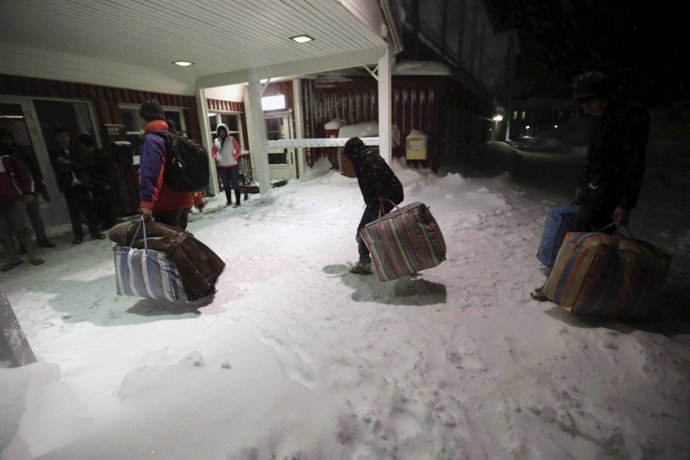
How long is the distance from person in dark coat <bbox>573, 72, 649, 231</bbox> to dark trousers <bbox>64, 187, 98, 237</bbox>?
25.3 ft

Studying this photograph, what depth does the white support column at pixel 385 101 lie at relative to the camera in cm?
762

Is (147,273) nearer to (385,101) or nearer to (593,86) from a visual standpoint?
(593,86)

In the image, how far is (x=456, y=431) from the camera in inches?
71.8

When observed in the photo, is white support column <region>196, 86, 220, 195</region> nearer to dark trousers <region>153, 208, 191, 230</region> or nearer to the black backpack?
dark trousers <region>153, 208, 191, 230</region>

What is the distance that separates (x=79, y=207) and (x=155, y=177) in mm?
4335

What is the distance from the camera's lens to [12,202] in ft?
15.6

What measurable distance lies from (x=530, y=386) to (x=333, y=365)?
132 cm

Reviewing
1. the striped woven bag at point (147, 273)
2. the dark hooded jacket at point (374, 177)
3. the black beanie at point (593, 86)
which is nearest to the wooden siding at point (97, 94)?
the striped woven bag at point (147, 273)

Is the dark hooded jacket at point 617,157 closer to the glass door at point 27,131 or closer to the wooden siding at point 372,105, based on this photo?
the wooden siding at point 372,105

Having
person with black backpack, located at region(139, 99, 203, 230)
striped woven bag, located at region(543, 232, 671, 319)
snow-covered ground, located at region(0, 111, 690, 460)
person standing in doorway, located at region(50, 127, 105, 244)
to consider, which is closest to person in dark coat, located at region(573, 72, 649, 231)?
striped woven bag, located at region(543, 232, 671, 319)

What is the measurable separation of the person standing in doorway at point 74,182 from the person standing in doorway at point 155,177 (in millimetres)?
3849

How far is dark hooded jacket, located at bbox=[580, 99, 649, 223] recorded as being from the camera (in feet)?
8.59

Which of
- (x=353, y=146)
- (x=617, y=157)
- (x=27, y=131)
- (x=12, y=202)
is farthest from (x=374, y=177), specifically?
(x=27, y=131)

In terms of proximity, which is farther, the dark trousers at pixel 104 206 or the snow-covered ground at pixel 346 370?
the dark trousers at pixel 104 206
